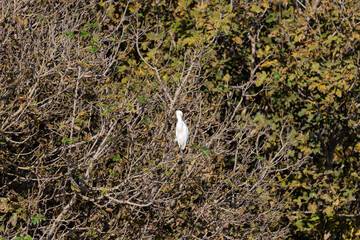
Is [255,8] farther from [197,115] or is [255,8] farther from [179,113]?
[179,113]

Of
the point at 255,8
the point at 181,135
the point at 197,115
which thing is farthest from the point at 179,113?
the point at 255,8

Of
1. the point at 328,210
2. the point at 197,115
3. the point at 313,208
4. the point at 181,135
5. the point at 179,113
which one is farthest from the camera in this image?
the point at 313,208

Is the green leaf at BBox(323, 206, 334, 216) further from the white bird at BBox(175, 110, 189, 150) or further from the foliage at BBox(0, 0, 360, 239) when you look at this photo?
the white bird at BBox(175, 110, 189, 150)

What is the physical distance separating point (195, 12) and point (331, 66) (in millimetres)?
2278

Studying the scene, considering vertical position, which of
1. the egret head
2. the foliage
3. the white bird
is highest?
the egret head

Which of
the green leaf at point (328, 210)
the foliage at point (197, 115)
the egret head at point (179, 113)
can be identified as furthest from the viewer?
the green leaf at point (328, 210)

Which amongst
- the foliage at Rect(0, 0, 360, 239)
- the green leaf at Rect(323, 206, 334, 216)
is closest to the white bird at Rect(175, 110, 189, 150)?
the foliage at Rect(0, 0, 360, 239)

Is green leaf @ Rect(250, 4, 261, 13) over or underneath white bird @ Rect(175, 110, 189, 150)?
underneath

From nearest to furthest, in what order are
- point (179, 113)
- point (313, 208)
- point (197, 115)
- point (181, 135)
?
point (181, 135), point (179, 113), point (197, 115), point (313, 208)

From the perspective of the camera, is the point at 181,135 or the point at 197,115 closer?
the point at 181,135

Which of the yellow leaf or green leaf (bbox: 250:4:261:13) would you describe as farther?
the yellow leaf

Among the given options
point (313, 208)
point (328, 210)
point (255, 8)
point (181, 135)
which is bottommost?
point (313, 208)

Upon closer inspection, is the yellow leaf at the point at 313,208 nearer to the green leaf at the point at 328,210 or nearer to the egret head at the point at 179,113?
the green leaf at the point at 328,210

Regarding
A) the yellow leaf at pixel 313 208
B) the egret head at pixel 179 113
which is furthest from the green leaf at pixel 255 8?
the egret head at pixel 179 113
